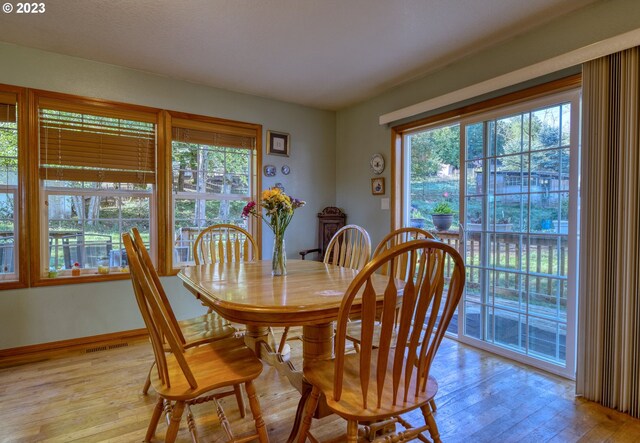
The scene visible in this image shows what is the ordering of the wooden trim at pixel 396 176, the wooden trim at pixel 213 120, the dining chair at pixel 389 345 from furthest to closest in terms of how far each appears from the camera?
the wooden trim at pixel 396 176, the wooden trim at pixel 213 120, the dining chair at pixel 389 345

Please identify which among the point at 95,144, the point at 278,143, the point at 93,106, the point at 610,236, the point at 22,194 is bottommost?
the point at 610,236

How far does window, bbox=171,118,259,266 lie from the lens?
11.0 ft

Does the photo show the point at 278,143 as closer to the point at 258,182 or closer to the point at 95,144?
the point at 258,182

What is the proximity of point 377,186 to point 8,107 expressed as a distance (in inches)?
130

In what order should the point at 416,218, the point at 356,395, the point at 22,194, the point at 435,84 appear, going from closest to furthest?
the point at 356,395 < the point at 22,194 < the point at 435,84 < the point at 416,218

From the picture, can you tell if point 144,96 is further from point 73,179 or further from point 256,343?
point 256,343

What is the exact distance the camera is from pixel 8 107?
8.56 ft

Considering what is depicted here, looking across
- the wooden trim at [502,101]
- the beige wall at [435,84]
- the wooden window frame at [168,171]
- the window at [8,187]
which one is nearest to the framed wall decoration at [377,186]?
the beige wall at [435,84]

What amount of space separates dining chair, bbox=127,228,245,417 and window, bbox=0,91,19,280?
5.26 feet

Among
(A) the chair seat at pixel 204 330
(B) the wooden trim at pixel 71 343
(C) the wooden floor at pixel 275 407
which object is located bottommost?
(C) the wooden floor at pixel 275 407

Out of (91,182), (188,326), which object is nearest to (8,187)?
(91,182)

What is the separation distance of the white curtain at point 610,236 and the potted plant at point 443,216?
117 cm

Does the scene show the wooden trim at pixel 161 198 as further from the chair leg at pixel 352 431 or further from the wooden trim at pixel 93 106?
the chair leg at pixel 352 431

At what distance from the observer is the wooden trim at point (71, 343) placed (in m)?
2.63
